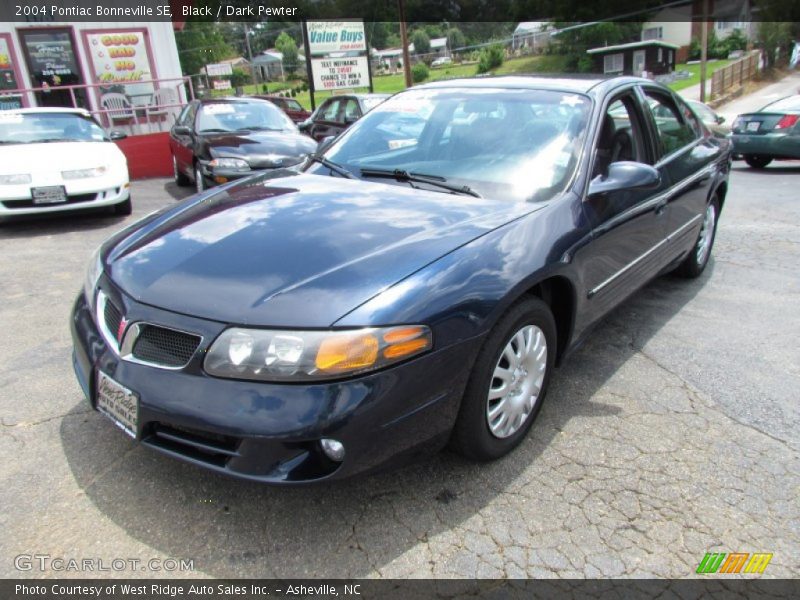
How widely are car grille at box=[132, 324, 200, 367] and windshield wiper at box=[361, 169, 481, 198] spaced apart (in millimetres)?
1465

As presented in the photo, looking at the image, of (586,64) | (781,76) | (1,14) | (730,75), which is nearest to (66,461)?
(1,14)

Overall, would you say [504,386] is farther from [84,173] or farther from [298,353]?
[84,173]

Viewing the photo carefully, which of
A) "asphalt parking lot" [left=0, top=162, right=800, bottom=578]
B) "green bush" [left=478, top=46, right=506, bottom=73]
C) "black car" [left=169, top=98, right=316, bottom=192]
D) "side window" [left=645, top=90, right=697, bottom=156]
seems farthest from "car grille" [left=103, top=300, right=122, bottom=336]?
"green bush" [left=478, top=46, right=506, bottom=73]

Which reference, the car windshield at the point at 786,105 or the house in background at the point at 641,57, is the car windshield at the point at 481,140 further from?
the house in background at the point at 641,57

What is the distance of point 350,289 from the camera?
206 centimetres

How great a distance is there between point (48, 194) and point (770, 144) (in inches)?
442

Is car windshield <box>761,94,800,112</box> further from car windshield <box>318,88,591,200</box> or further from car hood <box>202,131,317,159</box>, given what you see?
car windshield <box>318,88,591,200</box>

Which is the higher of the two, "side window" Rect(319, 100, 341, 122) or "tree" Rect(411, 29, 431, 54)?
"tree" Rect(411, 29, 431, 54)

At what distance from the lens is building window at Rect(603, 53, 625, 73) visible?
4800 centimetres

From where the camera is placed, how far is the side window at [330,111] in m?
12.2

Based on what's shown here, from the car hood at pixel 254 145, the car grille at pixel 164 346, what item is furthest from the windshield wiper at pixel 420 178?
the car hood at pixel 254 145

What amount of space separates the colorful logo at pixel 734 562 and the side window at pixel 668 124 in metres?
2.51

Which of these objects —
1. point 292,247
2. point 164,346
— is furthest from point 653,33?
point 164,346

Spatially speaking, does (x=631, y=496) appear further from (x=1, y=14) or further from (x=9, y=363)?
(x=1, y=14)
